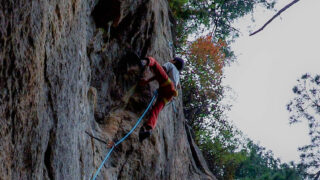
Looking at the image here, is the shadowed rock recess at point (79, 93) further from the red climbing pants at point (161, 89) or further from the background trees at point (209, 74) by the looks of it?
the background trees at point (209, 74)

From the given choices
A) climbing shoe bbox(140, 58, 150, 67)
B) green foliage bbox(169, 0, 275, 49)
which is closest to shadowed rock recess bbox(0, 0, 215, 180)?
climbing shoe bbox(140, 58, 150, 67)

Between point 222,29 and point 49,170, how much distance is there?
14.4m

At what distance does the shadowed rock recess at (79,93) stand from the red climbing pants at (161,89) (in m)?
0.61

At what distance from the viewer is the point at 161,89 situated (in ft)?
22.8

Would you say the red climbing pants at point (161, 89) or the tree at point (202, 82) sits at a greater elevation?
the tree at point (202, 82)

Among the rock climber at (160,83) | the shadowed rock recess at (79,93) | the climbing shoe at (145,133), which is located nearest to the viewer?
the shadowed rock recess at (79,93)

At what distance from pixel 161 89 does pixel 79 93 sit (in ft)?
8.06

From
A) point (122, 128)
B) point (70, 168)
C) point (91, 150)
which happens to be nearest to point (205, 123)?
point (122, 128)

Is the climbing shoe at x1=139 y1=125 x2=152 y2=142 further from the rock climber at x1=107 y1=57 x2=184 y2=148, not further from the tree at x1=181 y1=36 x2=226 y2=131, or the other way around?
the tree at x1=181 y1=36 x2=226 y2=131

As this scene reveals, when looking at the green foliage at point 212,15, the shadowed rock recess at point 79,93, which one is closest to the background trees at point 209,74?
the green foliage at point 212,15

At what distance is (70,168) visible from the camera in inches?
164

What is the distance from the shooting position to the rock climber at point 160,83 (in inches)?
247

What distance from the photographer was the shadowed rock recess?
3.01m

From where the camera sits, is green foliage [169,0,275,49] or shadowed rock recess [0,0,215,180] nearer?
shadowed rock recess [0,0,215,180]
